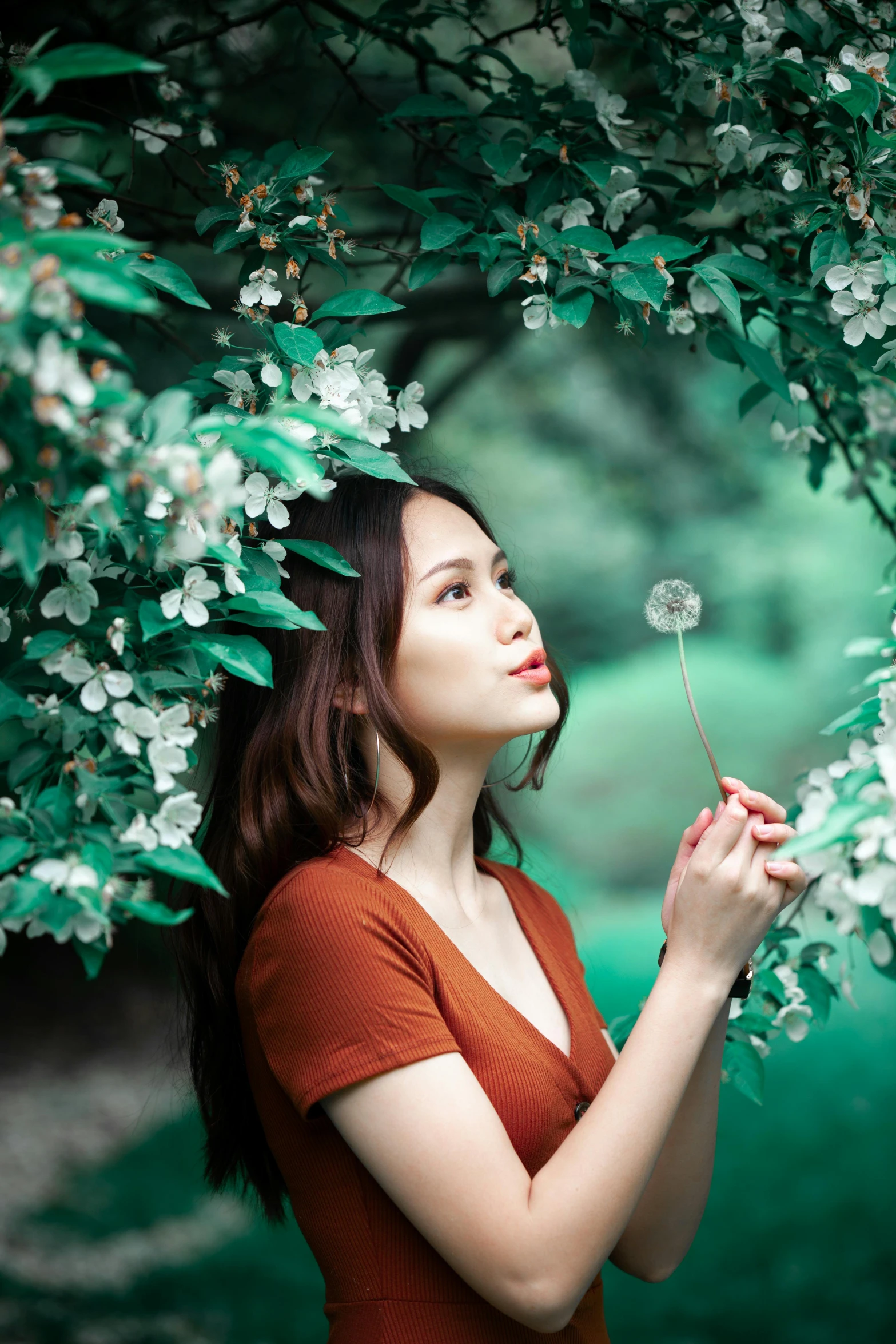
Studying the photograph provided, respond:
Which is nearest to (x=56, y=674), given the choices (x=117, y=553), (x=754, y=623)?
(x=117, y=553)

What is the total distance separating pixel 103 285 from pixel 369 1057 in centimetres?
67

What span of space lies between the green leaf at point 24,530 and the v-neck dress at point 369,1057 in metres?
0.47

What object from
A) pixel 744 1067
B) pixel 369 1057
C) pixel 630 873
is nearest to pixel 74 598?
pixel 369 1057

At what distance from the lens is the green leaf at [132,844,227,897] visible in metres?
0.81

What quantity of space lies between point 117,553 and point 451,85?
1.40 m

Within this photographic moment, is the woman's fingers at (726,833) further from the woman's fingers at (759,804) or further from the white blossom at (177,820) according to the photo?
the white blossom at (177,820)

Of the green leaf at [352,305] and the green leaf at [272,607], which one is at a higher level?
the green leaf at [352,305]

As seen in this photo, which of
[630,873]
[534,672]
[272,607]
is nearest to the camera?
[272,607]

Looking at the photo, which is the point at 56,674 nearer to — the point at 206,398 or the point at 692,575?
the point at 206,398

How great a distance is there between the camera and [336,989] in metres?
1.02

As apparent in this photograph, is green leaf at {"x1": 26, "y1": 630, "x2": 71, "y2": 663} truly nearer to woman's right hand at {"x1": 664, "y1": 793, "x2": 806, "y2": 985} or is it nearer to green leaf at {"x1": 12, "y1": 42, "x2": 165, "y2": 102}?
green leaf at {"x1": 12, "y1": 42, "x2": 165, "y2": 102}

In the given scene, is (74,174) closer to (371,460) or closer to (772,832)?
(371,460)

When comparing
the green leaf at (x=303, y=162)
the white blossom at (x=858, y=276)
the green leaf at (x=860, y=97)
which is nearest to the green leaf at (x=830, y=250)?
the white blossom at (x=858, y=276)

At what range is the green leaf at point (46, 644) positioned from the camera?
92cm
